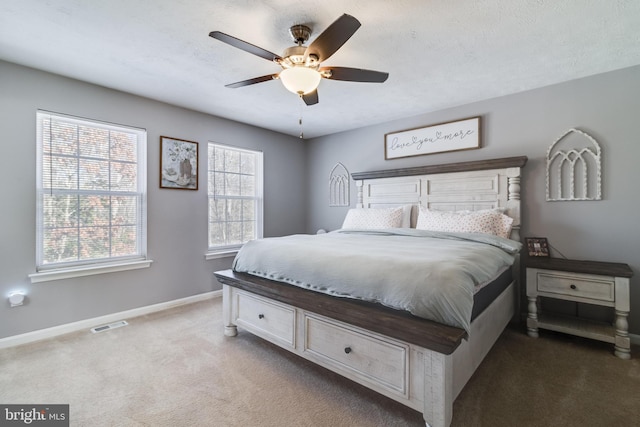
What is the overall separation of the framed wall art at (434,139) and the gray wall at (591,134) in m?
0.08

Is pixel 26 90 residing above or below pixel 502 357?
above

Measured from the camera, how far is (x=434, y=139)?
371 cm

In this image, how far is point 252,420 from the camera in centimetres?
160

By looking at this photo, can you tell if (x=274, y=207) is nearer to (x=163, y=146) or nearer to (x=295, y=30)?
(x=163, y=146)

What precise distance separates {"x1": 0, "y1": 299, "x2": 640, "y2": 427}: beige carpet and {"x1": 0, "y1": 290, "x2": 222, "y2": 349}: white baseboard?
0.32 ft

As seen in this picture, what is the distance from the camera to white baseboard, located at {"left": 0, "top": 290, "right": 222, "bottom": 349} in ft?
8.26

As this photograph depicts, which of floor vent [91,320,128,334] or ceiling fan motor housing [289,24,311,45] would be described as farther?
floor vent [91,320,128,334]

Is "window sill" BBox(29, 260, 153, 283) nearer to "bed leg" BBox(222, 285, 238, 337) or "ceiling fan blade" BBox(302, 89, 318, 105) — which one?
"bed leg" BBox(222, 285, 238, 337)

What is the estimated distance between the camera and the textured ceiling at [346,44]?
5.96 ft

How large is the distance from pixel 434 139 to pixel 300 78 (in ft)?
7.87

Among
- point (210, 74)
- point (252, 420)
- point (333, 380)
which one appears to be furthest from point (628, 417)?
point (210, 74)

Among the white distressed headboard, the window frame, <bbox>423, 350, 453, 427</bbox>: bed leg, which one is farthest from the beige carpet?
the window frame

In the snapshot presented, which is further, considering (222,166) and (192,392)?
(222,166)

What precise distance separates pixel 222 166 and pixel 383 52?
2685 millimetres
